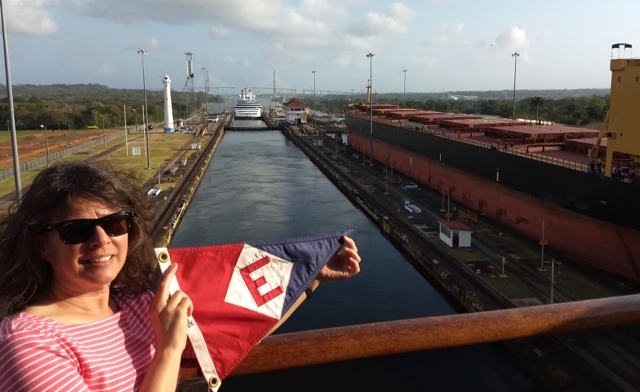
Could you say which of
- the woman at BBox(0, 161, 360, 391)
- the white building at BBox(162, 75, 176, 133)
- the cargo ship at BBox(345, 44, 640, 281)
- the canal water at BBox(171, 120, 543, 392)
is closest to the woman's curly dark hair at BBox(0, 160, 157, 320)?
the woman at BBox(0, 161, 360, 391)

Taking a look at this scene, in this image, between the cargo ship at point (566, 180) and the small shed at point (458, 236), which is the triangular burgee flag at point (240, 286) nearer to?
the cargo ship at point (566, 180)

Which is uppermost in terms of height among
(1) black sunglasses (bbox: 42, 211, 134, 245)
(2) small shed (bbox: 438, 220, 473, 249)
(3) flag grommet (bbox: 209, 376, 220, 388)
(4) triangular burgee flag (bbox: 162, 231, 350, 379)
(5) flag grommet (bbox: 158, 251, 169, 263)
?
(1) black sunglasses (bbox: 42, 211, 134, 245)

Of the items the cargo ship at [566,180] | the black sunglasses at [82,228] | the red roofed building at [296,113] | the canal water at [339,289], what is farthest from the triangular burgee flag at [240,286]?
the red roofed building at [296,113]

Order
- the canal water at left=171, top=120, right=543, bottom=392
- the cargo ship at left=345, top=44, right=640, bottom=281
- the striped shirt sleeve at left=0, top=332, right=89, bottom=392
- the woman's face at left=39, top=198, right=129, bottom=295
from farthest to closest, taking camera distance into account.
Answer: the cargo ship at left=345, top=44, right=640, bottom=281
the canal water at left=171, top=120, right=543, bottom=392
the woman's face at left=39, top=198, right=129, bottom=295
the striped shirt sleeve at left=0, top=332, right=89, bottom=392

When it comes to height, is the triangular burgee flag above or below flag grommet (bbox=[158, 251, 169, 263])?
below

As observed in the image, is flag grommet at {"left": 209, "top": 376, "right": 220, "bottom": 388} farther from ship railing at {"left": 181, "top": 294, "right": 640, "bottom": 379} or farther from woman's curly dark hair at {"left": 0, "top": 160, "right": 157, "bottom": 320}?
woman's curly dark hair at {"left": 0, "top": 160, "right": 157, "bottom": 320}

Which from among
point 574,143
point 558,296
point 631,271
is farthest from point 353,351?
point 574,143
